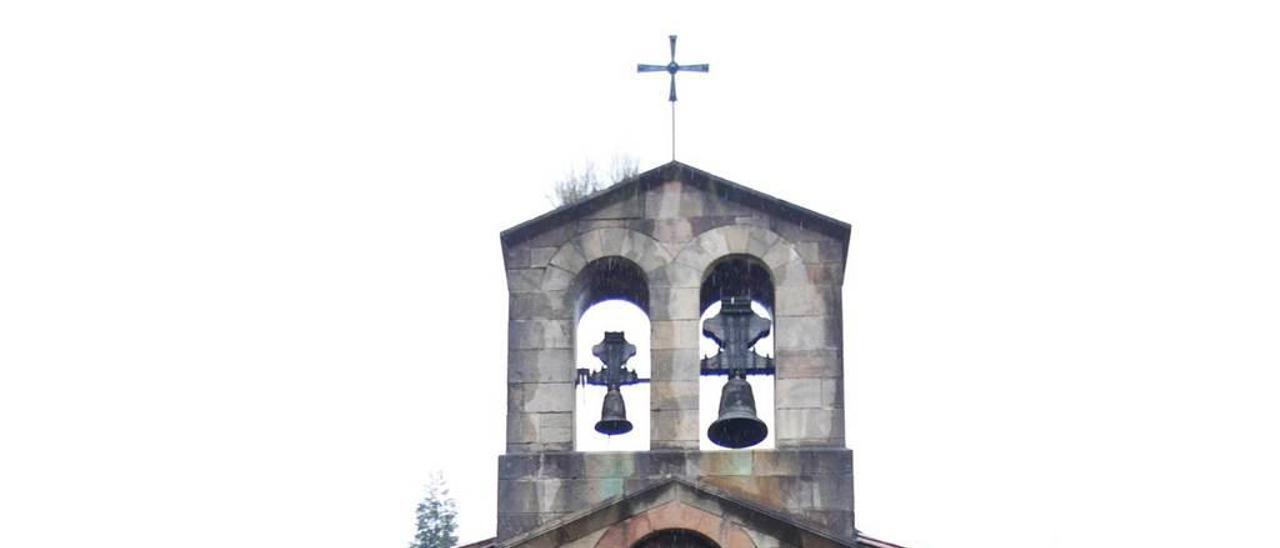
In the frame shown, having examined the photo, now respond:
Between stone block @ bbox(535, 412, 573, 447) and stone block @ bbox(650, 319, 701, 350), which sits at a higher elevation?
stone block @ bbox(650, 319, 701, 350)

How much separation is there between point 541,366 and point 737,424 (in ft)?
6.83

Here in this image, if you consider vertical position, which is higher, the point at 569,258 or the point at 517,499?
the point at 569,258

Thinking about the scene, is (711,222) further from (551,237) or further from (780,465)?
(780,465)

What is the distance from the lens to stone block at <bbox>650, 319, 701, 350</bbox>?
28.4 metres

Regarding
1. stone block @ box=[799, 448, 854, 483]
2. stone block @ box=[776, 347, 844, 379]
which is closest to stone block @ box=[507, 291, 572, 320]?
stone block @ box=[776, 347, 844, 379]

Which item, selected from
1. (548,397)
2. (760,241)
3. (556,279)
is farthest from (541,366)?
(760,241)

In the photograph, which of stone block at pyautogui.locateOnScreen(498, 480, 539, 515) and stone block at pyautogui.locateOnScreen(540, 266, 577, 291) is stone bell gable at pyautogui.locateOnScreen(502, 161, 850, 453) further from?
stone block at pyautogui.locateOnScreen(498, 480, 539, 515)

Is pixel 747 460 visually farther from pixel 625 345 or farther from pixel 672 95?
pixel 672 95

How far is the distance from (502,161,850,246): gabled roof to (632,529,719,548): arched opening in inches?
143

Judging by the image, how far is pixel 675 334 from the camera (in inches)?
1121

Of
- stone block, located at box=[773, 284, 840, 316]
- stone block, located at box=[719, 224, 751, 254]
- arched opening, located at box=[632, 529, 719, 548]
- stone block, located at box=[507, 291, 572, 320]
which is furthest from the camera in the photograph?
stone block, located at box=[719, 224, 751, 254]

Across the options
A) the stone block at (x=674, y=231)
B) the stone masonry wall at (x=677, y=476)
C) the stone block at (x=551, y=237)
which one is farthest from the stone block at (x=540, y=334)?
the stone block at (x=674, y=231)

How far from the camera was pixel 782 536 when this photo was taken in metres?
27.2

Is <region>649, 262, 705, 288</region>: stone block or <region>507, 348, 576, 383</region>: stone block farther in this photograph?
<region>649, 262, 705, 288</region>: stone block
